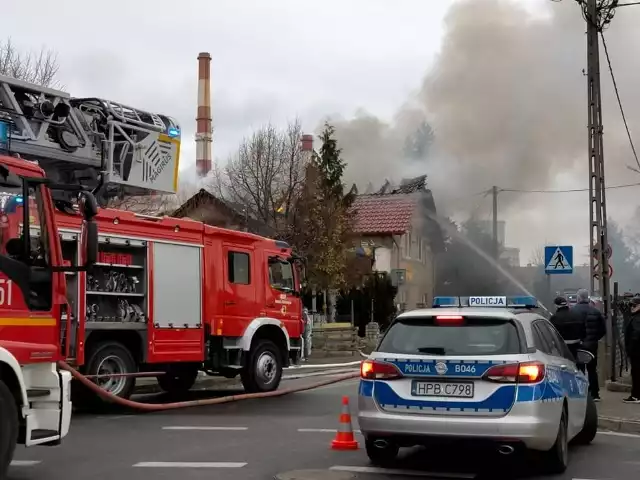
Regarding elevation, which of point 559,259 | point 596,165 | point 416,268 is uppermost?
point 596,165

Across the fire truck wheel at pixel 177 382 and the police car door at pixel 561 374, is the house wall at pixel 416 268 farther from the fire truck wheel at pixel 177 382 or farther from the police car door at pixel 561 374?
the police car door at pixel 561 374

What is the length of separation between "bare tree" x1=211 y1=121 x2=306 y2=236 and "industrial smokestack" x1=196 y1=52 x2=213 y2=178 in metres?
20.3

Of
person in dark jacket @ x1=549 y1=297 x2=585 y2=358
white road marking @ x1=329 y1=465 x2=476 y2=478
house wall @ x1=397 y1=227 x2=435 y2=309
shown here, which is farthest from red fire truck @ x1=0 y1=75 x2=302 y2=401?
house wall @ x1=397 y1=227 x2=435 y2=309

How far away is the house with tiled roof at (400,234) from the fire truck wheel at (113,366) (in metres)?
20.9

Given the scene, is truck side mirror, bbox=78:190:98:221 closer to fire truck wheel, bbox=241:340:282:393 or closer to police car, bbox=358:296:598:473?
police car, bbox=358:296:598:473

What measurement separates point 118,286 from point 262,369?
10.5ft

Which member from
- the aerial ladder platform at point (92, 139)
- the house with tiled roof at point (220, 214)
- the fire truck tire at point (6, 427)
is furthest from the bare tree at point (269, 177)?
the fire truck tire at point (6, 427)

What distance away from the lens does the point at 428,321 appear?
7328 millimetres

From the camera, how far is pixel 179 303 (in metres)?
12.7

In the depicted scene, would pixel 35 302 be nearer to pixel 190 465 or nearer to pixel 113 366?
pixel 190 465

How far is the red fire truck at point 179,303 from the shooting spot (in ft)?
37.4

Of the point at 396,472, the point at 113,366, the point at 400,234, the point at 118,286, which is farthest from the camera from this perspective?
the point at 400,234

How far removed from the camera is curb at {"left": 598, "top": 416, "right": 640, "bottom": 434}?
→ 1005cm

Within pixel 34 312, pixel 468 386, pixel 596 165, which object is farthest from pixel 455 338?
pixel 596 165
